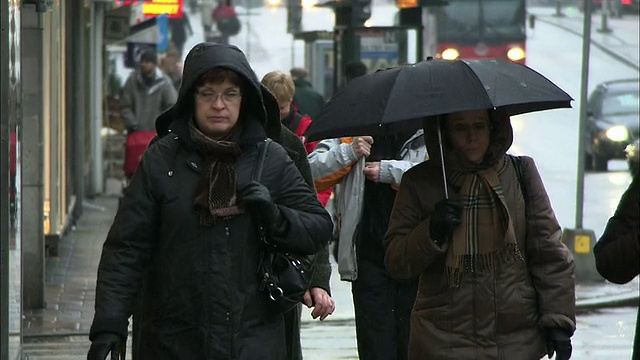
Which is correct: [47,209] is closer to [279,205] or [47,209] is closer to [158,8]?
[279,205]

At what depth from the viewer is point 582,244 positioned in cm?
1345

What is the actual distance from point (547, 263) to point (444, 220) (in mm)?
441

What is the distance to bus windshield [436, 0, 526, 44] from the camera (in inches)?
1345

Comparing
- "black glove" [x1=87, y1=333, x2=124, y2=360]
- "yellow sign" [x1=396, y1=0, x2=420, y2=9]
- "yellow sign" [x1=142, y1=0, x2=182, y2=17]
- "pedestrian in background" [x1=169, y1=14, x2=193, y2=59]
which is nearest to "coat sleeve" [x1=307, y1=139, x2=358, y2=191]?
"black glove" [x1=87, y1=333, x2=124, y2=360]

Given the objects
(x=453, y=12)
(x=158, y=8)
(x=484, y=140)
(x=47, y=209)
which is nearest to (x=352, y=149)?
(x=484, y=140)

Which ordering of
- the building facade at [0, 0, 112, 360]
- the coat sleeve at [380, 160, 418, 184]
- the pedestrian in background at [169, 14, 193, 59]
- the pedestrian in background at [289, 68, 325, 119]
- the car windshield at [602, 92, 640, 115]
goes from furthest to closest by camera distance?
the pedestrian in background at [169, 14, 193, 59]
the car windshield at [602, 92, 640, 115]
the pedestrian in background at [289, 68, 325, 119]
the coat sleeve at [380, 160, 418, 184]
the building facade at [0, 0, 112, 360]

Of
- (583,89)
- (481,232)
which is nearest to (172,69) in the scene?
(583,89)

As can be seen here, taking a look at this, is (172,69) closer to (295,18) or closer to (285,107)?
(295,18)

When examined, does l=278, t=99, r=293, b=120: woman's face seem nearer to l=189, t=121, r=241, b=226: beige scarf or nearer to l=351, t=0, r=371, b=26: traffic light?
l=189, t=121, r=241, b=226: beige scarf

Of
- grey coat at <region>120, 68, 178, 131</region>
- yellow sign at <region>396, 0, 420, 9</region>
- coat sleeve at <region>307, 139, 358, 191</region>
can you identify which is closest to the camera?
coat sleeve at <region>307, 139, 358, 191</region>

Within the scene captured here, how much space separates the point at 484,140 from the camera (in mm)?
5676

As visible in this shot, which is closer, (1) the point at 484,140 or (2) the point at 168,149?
(2) the point at 168,149

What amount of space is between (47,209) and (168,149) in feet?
32.3

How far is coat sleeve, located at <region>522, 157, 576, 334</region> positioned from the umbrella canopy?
1.09 feet
